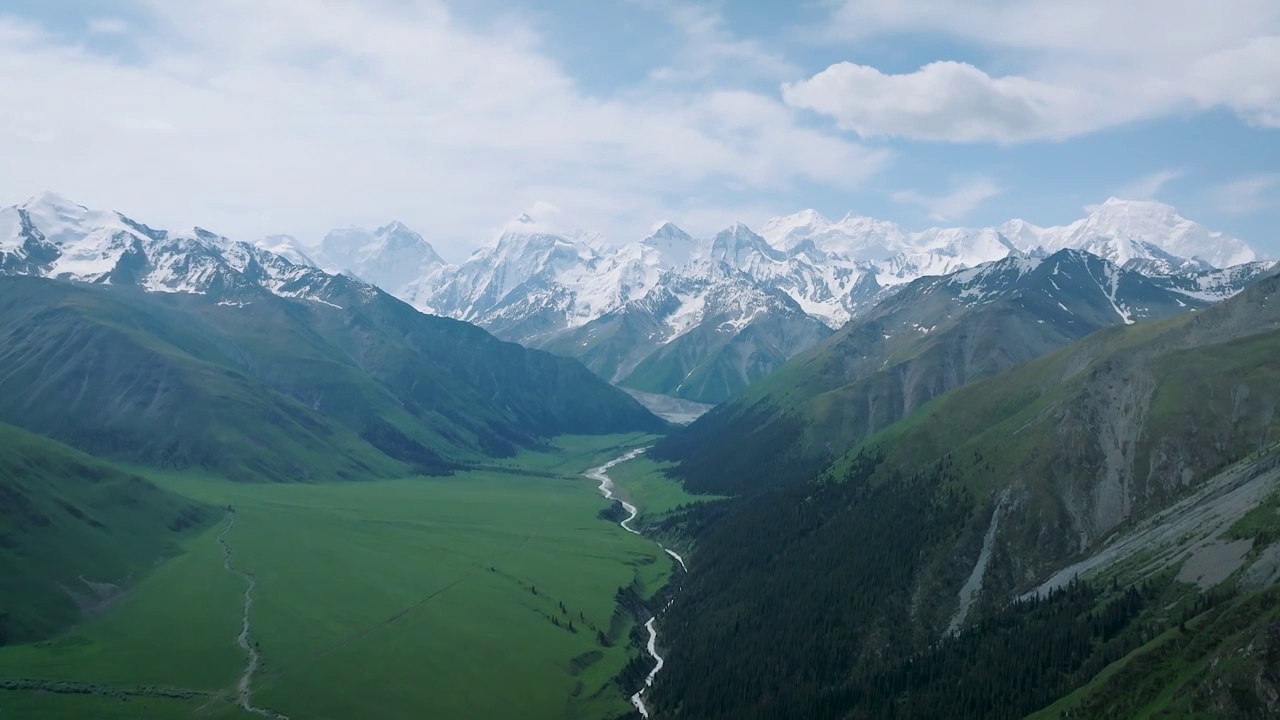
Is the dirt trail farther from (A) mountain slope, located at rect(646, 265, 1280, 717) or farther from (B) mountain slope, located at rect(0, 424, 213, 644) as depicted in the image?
(A) mountain slope, located at rect(646, 265, 1280, 717)

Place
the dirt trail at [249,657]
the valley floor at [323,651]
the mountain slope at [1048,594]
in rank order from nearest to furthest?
the mountain slope at [1048,594]
the dirt trail at [249,657]
the valley floor at [323,651]

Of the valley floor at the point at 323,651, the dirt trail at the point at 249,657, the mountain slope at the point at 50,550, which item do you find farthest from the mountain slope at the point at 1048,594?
the mountain slope at the point at 50,550

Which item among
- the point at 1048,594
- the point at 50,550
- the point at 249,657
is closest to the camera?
the point at 1048,594

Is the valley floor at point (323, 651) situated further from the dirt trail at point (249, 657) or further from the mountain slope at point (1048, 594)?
the mountain slope at point (1048, 594)

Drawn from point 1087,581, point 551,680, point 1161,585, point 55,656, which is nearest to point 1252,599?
point 1161,585

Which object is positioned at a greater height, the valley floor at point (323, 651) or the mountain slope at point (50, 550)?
the mountain slope at point (50, 550)

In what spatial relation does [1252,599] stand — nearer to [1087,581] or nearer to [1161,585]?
[1161,585]

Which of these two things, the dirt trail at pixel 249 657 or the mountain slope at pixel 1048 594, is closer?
the mountain slope at pixel 1048 594

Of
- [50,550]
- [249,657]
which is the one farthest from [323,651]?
[50,550]

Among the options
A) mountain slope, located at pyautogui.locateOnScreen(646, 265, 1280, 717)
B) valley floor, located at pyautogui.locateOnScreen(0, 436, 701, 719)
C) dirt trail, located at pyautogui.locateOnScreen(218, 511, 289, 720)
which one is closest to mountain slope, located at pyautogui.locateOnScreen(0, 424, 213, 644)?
valley floor, located at pyautogui.locateOnScreen(0, 436, 701, 719)

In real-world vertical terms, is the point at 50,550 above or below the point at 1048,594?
below

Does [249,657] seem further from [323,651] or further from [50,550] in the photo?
[50,550]
